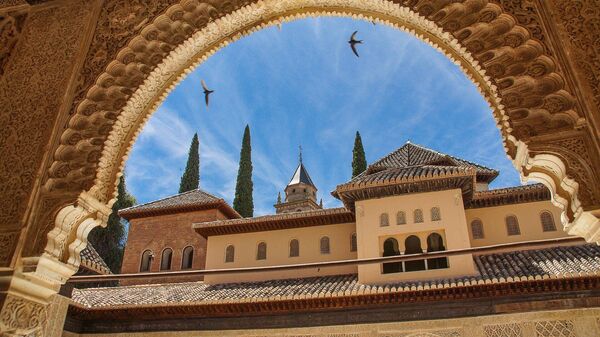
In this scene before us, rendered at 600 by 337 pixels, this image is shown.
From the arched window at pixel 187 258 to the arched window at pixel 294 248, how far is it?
5.83 m

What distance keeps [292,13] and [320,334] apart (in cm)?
822

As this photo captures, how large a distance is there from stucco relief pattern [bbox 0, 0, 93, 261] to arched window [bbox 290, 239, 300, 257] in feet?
36.1

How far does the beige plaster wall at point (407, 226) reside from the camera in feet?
37.9

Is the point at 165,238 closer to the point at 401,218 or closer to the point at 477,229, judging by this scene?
the point at 401,218

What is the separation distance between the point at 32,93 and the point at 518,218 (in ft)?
39.6

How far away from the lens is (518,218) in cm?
1270

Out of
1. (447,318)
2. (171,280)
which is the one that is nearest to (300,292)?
(447,318)

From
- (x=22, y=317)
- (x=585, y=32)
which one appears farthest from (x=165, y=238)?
(x=585, y=32)

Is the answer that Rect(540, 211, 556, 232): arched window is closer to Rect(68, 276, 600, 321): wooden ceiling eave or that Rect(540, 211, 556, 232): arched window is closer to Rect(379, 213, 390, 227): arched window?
Rect(68, 276, 600, 321): wooden ceiling eave

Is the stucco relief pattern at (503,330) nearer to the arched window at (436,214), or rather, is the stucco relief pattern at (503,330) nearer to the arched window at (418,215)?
the arched window at (436,214)

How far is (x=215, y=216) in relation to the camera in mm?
19172

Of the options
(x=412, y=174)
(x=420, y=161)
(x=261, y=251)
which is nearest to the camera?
(x=412, y=174)

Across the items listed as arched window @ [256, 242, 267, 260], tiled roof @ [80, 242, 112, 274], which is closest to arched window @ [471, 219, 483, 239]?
arched window @ [256, 242, 267, 260]

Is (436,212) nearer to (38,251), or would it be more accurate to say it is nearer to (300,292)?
(300,292)
